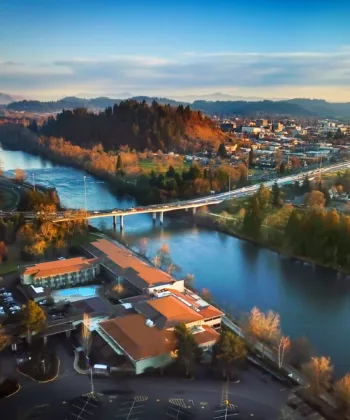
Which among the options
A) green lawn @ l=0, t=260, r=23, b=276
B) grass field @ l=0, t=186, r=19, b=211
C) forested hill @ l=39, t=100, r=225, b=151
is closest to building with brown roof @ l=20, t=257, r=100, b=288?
green lawn @ l=0, t=260, r=23, b=276

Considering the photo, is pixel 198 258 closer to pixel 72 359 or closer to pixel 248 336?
pixel 248 336

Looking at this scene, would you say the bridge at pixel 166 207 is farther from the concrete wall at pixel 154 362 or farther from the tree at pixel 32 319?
the concrete wall at pixel 154 362

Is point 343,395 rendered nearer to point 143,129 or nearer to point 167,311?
point 167,311

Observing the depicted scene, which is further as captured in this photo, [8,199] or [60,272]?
[8,199]

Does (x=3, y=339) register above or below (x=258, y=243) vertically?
above

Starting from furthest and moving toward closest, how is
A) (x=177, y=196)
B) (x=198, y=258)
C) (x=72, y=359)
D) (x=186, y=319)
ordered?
(x=177, y=196), (x=198, y=258), (x=186, y=319), (x=72, y=359)

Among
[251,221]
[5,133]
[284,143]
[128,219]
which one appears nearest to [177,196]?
[128,219]

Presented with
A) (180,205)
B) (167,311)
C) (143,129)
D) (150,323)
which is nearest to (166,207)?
(180,205)
